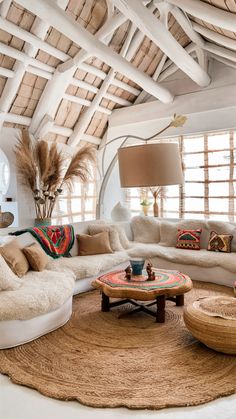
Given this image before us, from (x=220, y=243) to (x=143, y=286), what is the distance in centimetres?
179

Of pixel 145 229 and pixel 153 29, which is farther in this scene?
pixel 145 229

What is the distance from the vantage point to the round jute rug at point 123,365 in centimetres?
204

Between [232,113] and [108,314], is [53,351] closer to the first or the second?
[108,314]

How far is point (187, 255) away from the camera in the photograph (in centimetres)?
441

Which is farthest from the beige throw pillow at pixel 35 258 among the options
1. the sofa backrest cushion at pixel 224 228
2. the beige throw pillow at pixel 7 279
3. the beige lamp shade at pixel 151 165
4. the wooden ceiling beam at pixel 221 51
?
the wooden ceiling beam at pixel 221 51

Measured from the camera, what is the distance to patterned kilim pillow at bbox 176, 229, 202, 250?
Result: 15.4 ft

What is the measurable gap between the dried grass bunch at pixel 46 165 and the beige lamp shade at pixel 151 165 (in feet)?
7.95

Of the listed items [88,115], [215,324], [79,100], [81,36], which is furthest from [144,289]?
[88,115]

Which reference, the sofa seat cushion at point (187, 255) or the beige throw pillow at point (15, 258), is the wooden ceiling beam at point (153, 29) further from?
the beige throw pillow at point (15, 258)

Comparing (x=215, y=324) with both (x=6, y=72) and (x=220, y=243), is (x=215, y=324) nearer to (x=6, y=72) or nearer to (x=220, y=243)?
(x=220, y=243)

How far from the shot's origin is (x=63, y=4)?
412cm

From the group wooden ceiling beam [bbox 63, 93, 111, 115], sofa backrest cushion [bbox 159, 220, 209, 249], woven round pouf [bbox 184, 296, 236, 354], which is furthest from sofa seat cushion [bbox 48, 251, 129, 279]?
wooden ceiling beam [bbox 63, 93, 111, 115]

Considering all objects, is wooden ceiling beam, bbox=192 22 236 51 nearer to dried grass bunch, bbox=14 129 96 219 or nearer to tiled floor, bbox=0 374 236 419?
dried grass bunch, bbox=14 129 96 219

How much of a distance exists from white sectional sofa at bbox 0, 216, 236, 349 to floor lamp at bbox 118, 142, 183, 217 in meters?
1.23
